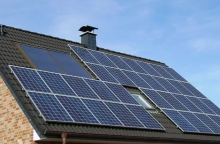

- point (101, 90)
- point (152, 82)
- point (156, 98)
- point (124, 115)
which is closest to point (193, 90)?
point (152, 82)

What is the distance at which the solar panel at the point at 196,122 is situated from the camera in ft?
60.2

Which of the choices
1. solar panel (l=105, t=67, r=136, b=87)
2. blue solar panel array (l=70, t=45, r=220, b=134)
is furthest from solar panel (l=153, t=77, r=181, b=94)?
solar panel (l=105, t=67, r=136, b=87)

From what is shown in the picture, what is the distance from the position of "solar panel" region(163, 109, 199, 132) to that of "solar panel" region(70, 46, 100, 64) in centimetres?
452

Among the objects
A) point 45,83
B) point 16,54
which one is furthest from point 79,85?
point 16,54

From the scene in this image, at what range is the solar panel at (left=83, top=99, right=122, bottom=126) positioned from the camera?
14.3 metres

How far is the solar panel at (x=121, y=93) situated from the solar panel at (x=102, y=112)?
5.93 ft

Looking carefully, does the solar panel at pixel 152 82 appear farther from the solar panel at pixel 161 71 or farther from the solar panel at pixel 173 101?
the solar panel at pixel 161 71

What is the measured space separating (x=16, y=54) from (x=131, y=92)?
5.80 m

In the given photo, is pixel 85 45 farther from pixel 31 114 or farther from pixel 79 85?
pixel 31 114

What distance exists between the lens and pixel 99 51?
21.8 metres

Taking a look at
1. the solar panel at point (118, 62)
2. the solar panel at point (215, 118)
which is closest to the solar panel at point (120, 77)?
the solar panel at point (118, 62)

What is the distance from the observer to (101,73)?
18406mm

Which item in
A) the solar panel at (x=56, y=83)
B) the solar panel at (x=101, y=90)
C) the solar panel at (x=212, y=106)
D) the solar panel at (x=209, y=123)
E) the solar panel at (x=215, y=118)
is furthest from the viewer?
the solar panel at (x=212, y=106)

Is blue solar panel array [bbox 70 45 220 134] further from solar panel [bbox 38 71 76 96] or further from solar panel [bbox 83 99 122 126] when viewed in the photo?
solar panel [bbox 83 99 122 126]
